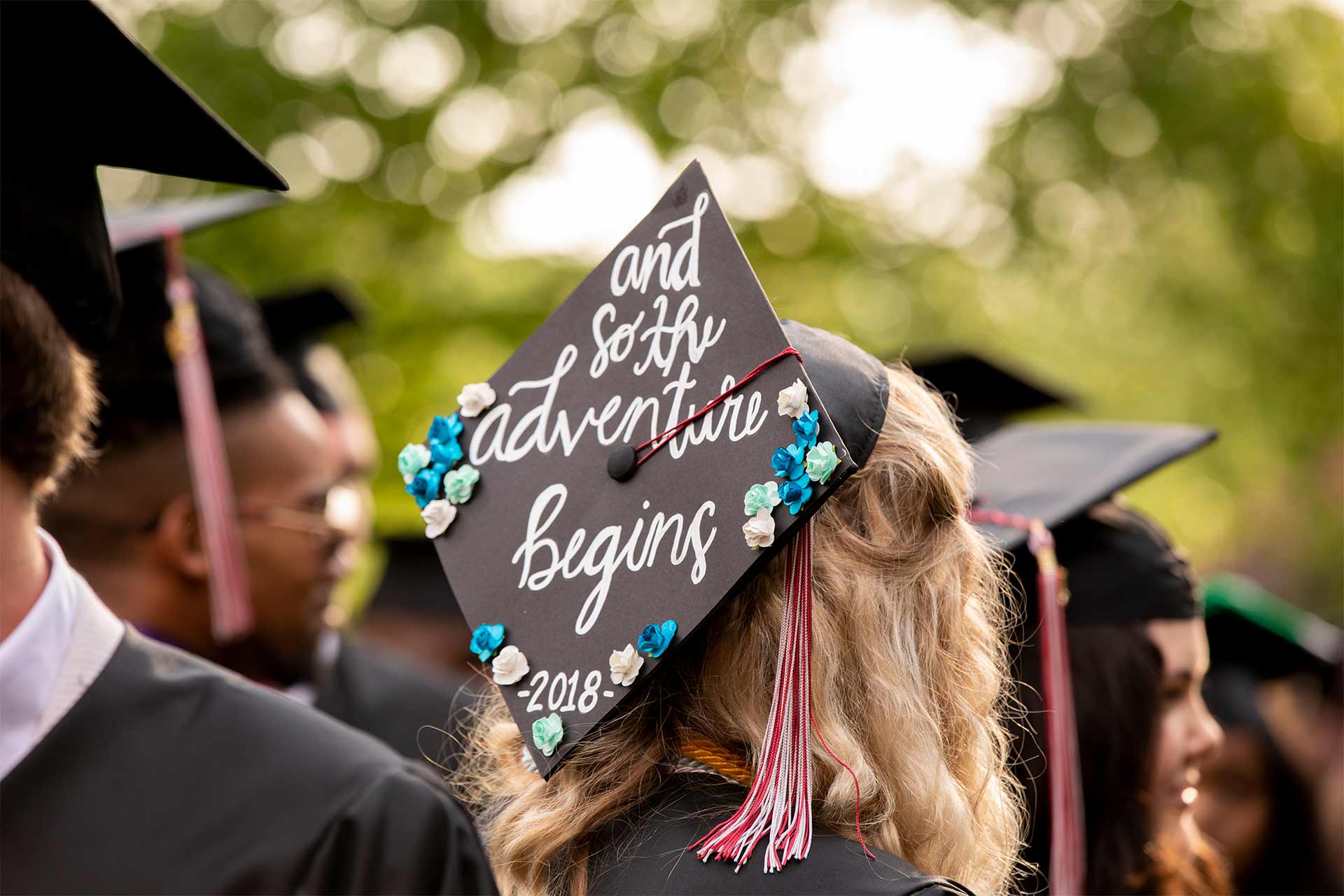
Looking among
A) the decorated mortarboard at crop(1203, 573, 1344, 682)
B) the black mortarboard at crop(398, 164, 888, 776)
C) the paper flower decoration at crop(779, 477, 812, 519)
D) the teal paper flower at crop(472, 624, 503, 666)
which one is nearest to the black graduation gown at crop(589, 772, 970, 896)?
the black mortarboard at crop(398, 164, 888, 776)

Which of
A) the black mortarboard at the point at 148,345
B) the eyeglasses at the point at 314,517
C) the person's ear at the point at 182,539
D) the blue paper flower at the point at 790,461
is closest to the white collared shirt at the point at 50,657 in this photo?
the blue paper flower at the point at 790,461

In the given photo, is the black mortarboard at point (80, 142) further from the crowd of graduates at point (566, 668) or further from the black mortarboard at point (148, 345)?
the black mortarboard at point (148, 345)

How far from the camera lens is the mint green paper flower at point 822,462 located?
1.41 meters

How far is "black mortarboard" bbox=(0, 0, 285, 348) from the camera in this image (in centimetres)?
165

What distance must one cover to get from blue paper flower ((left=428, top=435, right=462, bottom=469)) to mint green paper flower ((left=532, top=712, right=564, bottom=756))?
39 centimetres

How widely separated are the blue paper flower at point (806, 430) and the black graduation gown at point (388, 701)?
2.52 m

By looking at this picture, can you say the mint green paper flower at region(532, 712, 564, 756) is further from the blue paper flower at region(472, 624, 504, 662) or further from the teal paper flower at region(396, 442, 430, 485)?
the teal paper flower at region(396, 442, 430, 485)

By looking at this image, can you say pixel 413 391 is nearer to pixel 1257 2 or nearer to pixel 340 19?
pixel 340 19

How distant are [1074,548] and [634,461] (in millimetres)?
1370

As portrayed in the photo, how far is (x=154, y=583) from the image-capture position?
3.09 metres

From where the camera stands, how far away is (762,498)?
145cm

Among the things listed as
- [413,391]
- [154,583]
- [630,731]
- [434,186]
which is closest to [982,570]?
[630,731]

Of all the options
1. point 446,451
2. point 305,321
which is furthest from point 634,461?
point 305,321

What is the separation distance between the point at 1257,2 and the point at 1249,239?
6.54 ft
